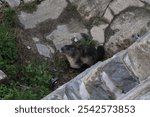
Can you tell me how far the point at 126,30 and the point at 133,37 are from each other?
24 centimetres

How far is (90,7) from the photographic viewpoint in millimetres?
9820

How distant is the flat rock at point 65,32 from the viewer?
9.57 metres

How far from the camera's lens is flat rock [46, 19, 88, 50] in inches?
377

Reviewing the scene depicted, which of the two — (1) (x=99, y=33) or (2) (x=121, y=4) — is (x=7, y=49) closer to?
(1) (x=99, y=33)

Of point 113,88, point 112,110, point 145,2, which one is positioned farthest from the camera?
point 145,2

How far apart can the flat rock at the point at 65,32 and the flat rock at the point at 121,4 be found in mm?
655

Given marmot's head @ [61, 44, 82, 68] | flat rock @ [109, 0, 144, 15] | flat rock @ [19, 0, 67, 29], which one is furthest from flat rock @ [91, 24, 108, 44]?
flat rock @ [19, 0, 67, 29]

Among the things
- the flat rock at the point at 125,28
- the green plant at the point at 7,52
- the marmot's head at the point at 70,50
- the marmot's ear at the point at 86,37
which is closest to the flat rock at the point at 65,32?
the marmot's ear at the point at 86,37

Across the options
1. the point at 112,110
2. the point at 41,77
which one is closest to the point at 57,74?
the point at 41,77

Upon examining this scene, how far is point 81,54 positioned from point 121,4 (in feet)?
4.36

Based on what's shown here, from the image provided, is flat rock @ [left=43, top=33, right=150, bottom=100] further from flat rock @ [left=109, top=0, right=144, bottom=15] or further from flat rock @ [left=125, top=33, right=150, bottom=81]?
flat rock @ [left=109, top=0, right=144, bottom=15]

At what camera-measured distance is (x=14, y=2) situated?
9.92 meters

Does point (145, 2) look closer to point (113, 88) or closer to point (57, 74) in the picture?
point (57, 74)

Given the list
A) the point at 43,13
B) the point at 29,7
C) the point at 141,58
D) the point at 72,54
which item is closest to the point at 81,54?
the point at 72,54
